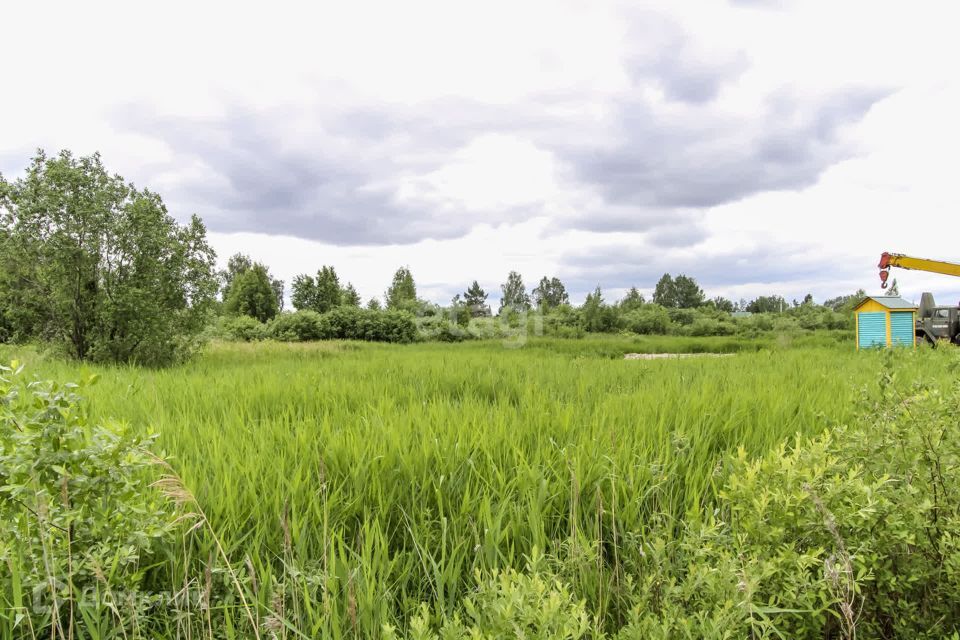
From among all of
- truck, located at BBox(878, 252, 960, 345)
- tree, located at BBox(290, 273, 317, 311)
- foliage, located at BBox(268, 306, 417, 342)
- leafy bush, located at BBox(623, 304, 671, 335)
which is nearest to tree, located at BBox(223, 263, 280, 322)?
tree, located at BBox(290, 273, 317, 311)

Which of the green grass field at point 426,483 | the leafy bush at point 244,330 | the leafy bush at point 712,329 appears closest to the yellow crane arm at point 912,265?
the green grass field at point 426,483

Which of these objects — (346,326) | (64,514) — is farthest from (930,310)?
(346,326)

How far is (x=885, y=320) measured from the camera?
15.1 meters

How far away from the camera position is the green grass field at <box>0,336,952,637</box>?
200cm

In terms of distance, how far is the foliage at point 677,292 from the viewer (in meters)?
58.6

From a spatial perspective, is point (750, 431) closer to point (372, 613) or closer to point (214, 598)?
point (372, 613)

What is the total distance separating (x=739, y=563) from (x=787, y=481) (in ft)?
1.19

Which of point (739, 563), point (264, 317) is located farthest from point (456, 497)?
point (264, 317)

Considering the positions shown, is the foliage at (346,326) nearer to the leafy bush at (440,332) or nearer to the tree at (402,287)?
the leafy bush at (440,332)

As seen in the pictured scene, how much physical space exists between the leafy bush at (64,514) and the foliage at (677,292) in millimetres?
60561

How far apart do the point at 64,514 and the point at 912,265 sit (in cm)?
1932

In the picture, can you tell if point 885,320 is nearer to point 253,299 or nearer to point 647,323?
point 647,323

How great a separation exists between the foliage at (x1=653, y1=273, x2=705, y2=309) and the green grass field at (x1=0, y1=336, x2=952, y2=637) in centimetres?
5717

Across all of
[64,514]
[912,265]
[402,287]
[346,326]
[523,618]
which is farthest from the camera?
[402,287]
